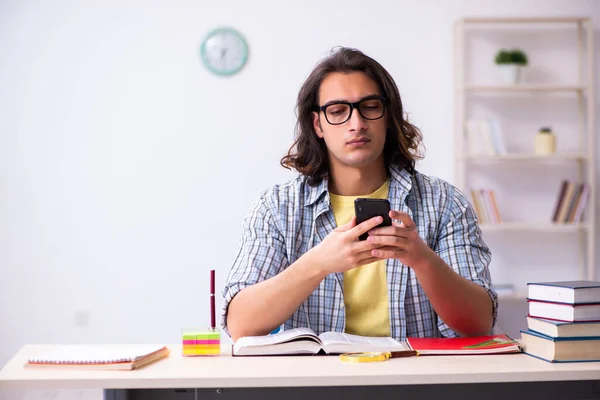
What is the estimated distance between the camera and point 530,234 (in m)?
4.18

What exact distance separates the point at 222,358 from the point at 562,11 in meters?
3.48

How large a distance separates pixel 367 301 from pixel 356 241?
0.35m

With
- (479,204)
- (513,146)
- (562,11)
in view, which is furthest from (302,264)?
(562,11)

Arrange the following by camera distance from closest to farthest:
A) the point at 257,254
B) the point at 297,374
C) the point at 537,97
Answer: the point at 297,374, the point at 257,254, the point at 537,97

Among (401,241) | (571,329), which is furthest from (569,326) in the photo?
(401,241)

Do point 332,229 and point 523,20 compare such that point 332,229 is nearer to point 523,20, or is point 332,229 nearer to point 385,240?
point 385,240

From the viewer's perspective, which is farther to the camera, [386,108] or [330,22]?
[330,22]

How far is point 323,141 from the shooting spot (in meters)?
2.21

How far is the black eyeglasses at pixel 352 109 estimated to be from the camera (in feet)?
6.50

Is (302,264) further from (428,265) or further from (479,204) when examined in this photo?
(479,204)

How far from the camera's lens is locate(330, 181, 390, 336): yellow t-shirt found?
191 centimetres

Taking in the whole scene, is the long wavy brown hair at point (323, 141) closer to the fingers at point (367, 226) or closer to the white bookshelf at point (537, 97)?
the fingers at point (367, 226)

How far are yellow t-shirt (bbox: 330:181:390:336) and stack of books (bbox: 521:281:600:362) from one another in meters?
0.47

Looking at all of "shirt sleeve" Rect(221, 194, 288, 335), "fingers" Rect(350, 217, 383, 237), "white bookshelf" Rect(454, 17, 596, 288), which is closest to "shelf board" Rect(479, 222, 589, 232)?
Answer: "white bookshelf" Rect(454, 17, 596, 288)
